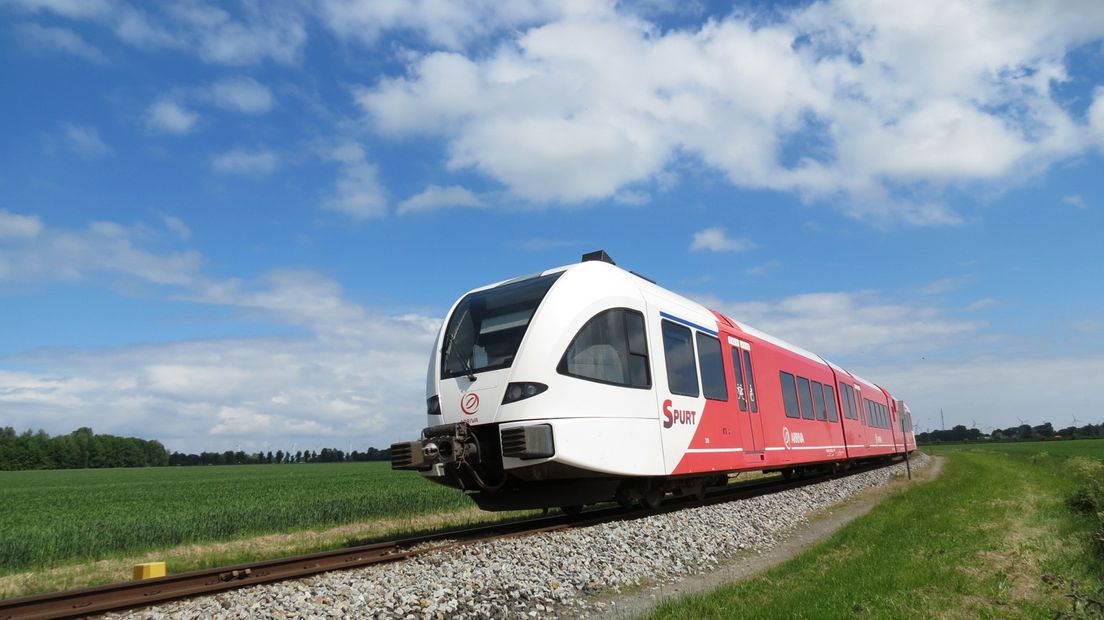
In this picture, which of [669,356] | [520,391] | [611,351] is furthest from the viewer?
[669,356]

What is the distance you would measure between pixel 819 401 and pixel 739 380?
636 centimetres

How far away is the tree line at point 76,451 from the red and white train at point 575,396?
108m

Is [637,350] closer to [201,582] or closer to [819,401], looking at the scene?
[201,582]

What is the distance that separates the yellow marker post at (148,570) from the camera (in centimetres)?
715

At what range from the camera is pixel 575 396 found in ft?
28.1

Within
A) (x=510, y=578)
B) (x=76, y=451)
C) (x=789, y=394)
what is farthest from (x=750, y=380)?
(x=76, y=451)

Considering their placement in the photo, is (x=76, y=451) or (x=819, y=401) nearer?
A: (x=819, y=401)

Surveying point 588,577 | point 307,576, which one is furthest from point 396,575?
point 588,577

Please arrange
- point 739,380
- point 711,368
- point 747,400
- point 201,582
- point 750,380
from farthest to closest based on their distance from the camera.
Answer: point 750,380 < point 747,400 < point 739,380 < point 711,368 < point 201,582

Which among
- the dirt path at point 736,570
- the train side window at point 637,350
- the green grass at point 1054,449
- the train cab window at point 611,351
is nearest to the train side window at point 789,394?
the dirt path at point 736,570

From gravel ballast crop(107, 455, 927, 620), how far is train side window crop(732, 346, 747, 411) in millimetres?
3176

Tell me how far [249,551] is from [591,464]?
630 centimetres

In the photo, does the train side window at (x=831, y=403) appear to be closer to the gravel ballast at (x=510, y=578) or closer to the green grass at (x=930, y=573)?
the green grass at (x=930, y=573)

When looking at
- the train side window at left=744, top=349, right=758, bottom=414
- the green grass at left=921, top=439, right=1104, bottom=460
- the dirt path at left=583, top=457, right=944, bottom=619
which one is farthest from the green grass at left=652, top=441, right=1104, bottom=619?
the green grass at left=921, top=439, right=1104, bottom=460
